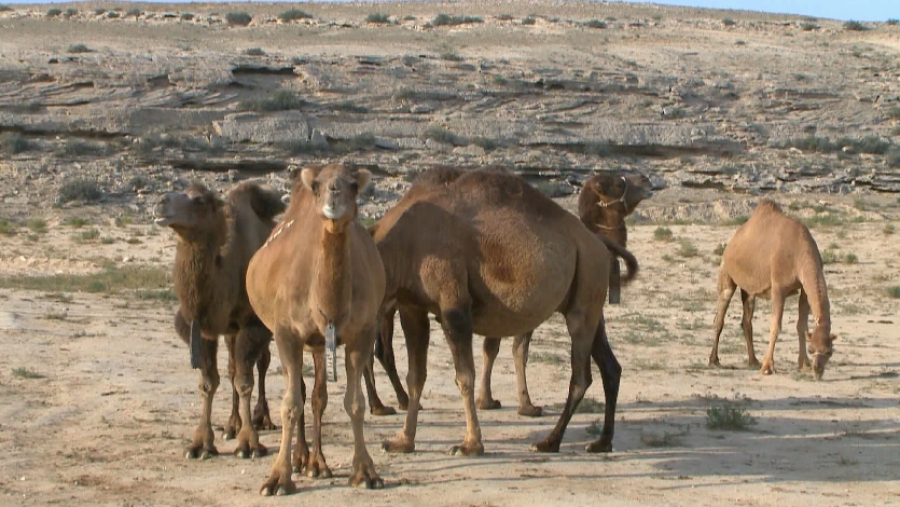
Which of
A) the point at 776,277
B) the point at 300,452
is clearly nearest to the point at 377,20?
the point at 776,277

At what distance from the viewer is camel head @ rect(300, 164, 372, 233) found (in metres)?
7.18

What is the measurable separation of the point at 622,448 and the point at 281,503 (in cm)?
300

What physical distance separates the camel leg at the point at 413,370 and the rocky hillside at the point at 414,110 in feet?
72.1

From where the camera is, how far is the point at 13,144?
34.8 m

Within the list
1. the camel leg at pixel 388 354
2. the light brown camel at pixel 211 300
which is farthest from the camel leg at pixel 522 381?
the light brown camel at pixel 211 300

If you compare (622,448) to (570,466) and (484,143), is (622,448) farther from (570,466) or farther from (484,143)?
(484,143)

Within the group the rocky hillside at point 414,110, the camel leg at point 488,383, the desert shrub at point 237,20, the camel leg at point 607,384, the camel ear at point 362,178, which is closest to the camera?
the camel ear at point 362,178

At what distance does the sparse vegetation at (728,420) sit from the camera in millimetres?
10297

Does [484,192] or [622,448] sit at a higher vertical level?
[484,192]

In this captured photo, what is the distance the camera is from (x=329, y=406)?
434 inches

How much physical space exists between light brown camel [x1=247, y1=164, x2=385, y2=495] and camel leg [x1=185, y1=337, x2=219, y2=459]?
85 cm

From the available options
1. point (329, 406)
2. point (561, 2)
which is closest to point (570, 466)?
point (329, 406)

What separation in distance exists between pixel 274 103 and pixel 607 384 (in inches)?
1236

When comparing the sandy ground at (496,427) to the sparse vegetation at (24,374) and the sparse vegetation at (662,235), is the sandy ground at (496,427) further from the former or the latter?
the sparse vegetation at (662,235)
